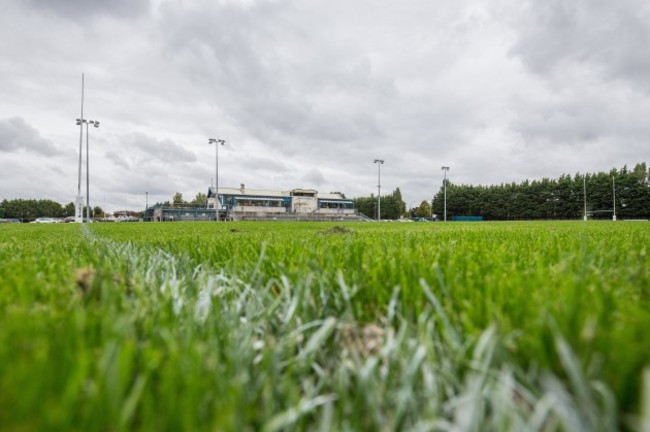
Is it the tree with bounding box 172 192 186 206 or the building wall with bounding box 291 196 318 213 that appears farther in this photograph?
the tree with bounding box 172 192 186 206

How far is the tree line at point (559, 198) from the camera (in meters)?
73.8

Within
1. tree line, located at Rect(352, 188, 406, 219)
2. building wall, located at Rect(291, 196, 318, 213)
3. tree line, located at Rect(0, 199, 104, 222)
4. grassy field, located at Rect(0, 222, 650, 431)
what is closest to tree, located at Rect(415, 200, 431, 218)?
tree line, located at Rect(352, 188, 406, 219)

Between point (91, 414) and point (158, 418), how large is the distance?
0.27 ft

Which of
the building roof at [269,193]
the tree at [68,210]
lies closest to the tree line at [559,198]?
the building roof at [269,193]

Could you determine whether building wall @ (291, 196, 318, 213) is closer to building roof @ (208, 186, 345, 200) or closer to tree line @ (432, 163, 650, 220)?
building roof @ (208, 186, 345, 200)

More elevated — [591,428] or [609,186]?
[609,186]

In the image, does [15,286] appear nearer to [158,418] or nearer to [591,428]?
[158,418]

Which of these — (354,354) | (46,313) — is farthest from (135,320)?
(354,354)

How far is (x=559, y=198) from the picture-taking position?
8300cm

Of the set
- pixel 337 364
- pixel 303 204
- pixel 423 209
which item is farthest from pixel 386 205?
pixel 337 364

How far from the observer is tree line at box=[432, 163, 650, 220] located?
242ft

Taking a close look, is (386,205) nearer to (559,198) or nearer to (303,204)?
(303,204)

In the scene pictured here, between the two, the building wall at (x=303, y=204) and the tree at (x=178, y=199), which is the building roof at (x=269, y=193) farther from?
the tree at (x=178, y=199)

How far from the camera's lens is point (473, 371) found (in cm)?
80
